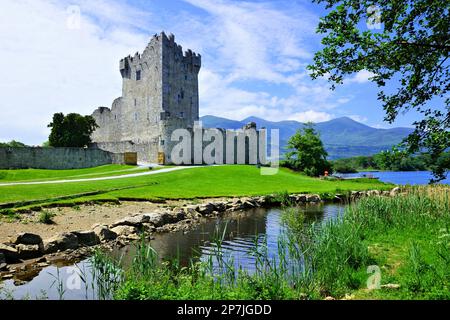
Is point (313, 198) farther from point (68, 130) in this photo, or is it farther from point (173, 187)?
point (68, 130)

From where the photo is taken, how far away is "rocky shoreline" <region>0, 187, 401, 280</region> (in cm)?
1152

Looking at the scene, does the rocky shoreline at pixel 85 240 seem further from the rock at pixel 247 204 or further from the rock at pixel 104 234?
the rock at pixel 247 204

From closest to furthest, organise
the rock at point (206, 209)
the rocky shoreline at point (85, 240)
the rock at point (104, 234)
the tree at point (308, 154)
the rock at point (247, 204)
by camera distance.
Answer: the rocky shoreline at point (85, 240), the rock at point (104, 234), the rock at point (206, 209), the rock at point (247, 204), the tree at point (308, 154)

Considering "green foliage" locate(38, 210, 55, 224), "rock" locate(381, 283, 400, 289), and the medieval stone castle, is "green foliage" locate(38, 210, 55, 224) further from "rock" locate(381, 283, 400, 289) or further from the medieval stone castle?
the medieval stone castle

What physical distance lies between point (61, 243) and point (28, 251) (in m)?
1.10

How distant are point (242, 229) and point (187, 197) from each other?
9011mm

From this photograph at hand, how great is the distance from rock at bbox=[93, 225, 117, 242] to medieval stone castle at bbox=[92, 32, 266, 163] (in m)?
39.4

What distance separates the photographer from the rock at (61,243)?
12.8 meters

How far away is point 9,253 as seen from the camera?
11.7 metres

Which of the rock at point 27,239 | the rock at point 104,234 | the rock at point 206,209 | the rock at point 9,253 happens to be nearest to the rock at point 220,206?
the rock at point 206,209

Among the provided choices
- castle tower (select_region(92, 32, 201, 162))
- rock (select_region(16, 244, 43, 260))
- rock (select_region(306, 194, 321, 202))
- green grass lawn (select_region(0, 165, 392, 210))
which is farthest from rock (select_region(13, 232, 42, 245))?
castle tower (select_region(92, 32, 201, 162))
